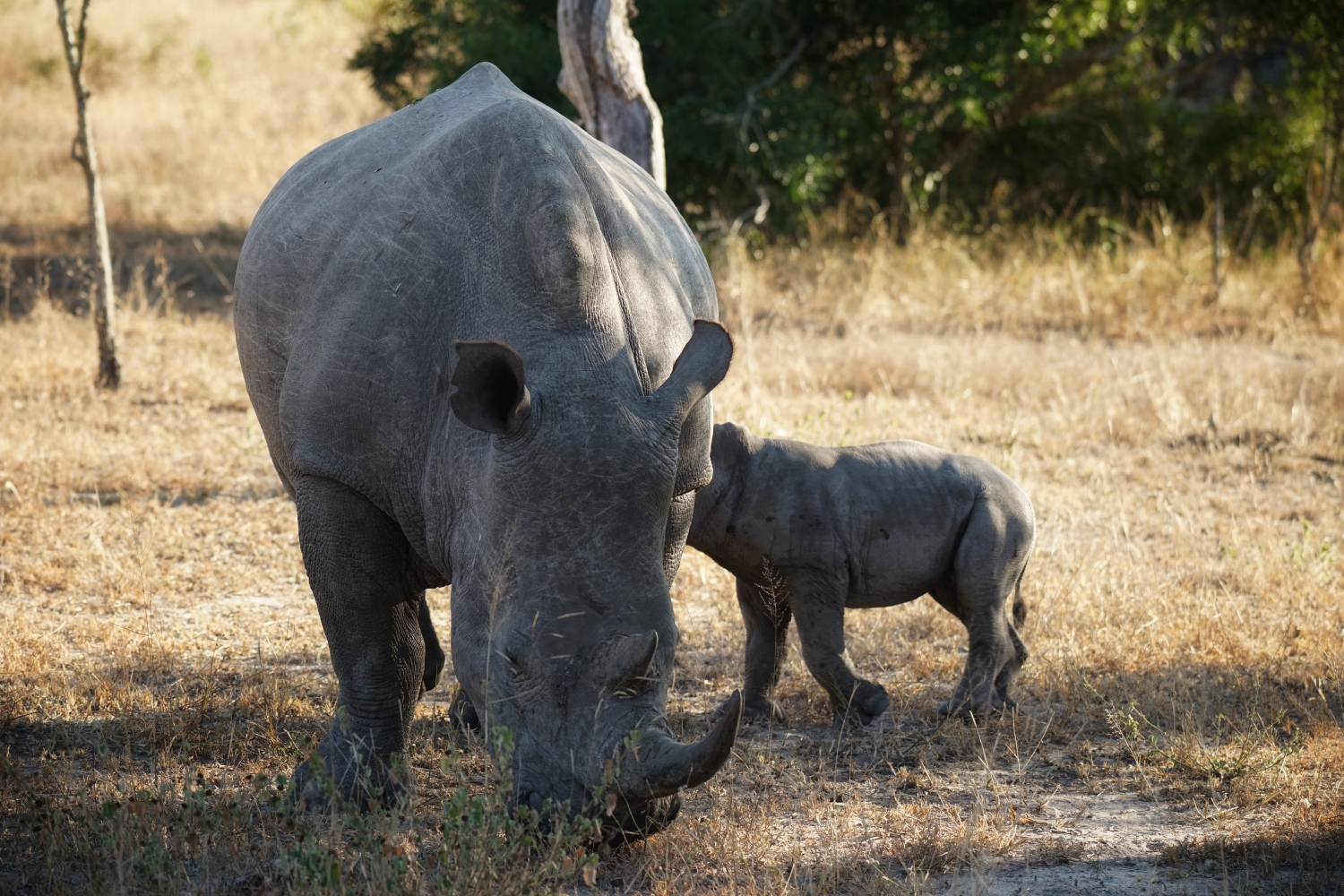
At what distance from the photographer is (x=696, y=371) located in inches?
123

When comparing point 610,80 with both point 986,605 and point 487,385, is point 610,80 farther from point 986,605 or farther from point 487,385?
point 487,385

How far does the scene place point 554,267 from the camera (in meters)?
3.17

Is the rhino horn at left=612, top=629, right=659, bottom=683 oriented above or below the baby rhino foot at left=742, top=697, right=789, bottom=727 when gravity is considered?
above

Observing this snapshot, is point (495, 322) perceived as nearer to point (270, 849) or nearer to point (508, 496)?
point (508, 496)

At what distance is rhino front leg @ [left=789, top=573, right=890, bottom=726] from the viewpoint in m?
4.66

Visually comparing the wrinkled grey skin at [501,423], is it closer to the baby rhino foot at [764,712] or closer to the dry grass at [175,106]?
the baby rhino foot at [764,712]

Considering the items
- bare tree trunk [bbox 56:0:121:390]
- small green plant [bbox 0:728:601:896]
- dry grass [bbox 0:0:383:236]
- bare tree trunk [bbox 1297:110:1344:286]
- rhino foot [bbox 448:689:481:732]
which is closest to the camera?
small green plant [bbox 0:728:601:896]

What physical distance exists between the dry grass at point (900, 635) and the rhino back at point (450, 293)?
1.33 meters

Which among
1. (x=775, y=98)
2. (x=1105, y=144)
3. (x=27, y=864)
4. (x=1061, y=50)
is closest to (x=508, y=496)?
(x=27, y=864)

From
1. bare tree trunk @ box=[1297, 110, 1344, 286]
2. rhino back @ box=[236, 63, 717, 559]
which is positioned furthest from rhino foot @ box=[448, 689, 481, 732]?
bare tree trunk @ box=[1297, 110, 1344, 286]

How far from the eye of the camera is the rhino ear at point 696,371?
3088mm

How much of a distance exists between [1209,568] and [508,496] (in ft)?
15.1

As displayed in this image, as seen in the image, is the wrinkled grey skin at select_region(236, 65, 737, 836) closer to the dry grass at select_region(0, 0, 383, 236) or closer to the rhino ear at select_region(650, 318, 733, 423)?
the rhino ear at select_region(650, 318, 733, 423)

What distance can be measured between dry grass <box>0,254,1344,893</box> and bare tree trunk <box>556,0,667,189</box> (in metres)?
1.89
